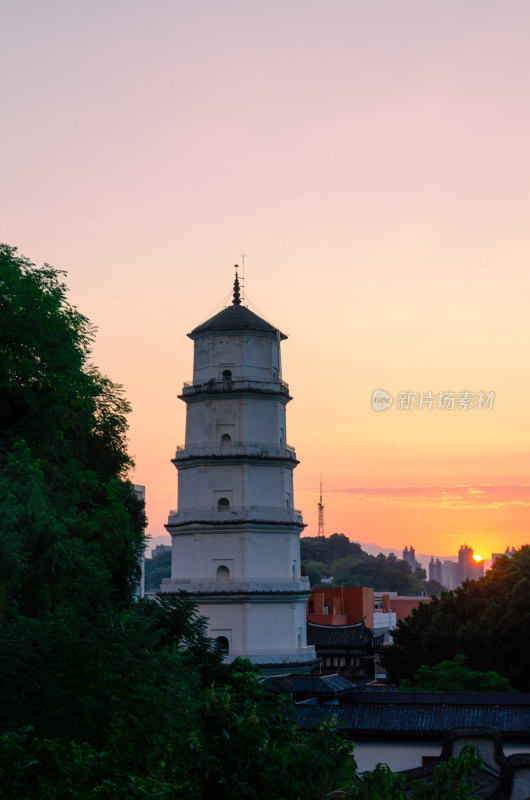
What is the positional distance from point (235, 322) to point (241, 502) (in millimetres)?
9099

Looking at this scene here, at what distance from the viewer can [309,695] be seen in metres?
35.8

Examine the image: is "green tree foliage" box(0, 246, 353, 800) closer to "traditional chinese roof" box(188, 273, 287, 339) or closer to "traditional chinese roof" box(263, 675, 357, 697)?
"traditional chinese roof" box(263, 675, 357, 697)

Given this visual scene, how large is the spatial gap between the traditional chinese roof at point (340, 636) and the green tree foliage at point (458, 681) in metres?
24.9

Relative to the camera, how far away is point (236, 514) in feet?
165

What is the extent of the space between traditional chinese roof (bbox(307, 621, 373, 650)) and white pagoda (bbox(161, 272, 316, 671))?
19356 millimetres

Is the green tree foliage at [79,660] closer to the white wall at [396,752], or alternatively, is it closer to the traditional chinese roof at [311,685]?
the white wall at [396,752]

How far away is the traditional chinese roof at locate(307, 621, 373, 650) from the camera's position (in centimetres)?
7044

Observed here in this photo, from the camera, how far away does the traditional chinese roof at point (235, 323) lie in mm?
52250

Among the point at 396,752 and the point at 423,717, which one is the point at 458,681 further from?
the point at 396,752

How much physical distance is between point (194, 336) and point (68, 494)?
107 feet

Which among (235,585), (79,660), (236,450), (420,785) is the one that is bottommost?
(420,785)

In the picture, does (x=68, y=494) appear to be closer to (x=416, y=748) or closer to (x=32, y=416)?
(x=32, y=416)

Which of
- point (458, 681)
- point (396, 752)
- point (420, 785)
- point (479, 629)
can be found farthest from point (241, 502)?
point (420, 785)

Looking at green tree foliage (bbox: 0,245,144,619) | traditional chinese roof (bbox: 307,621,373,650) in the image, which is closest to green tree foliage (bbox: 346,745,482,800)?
green tree foliage (bbox: 0,245,144,619)
